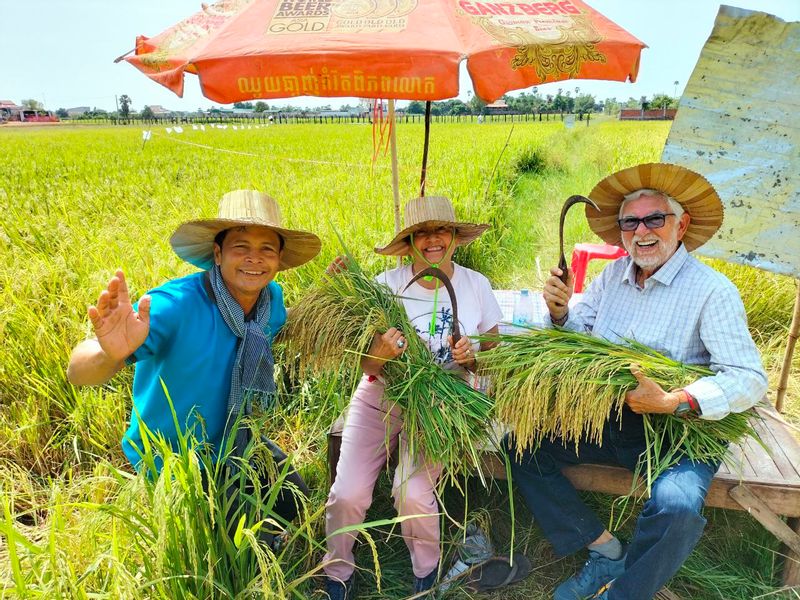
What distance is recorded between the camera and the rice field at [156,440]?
60.7 inches

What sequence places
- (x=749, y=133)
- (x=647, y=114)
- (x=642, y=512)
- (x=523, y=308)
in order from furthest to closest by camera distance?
1. (x=647, y=114)
2. (x=523, y=308)
3. (x=749, y=133)
4. (x=642, y=512)

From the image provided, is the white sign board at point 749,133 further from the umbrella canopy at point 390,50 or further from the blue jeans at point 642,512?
the blue jeans at point 642,512

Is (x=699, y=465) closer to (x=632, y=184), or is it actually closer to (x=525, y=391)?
(x=525, y=391)

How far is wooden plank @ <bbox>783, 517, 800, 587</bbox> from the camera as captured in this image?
2045 mm

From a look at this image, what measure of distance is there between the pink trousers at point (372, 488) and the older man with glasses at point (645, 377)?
0.42 metres

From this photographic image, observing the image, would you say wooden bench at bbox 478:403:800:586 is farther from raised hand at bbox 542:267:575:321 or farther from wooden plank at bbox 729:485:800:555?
raised hand at bbox 542:267:575:321

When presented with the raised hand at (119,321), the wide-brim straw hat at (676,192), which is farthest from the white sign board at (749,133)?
the raised hand at (119,321)

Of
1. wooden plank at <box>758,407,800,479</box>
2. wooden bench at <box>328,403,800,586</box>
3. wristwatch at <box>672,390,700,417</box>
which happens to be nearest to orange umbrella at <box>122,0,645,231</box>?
wristwatch at <box>672,390,700,417</box>

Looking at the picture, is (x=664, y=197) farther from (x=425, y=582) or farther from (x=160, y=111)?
(x=160, y=111)

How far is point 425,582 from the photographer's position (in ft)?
6.94

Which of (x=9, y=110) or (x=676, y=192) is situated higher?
(x=9, y=110)

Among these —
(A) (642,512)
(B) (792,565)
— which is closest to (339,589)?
(A) (642,512)

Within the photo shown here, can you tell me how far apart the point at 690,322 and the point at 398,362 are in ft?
3.59

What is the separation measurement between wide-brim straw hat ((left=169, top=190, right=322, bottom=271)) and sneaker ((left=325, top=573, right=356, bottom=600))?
132 cm
